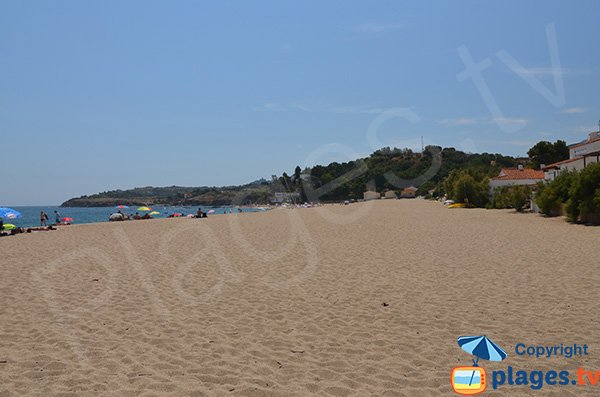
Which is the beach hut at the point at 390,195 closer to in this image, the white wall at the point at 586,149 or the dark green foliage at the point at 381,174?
the dark green foliage at the point at 381,174

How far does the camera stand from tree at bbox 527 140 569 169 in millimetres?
71806

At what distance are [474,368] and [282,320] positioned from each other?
2.69 meters

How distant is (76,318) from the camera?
6570mm

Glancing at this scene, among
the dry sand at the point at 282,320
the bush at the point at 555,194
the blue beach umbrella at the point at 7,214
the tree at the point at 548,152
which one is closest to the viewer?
the dry sand at the point at 282,320

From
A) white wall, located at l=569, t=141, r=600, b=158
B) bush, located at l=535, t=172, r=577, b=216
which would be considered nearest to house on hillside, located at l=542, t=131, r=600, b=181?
white wall, located at l=569, t=141, r=600, b=158

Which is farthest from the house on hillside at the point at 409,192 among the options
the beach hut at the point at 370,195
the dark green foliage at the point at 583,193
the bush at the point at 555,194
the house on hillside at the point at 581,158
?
the dark green foliage at the point at 583,193

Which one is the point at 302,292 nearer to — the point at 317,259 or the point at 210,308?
the point at 210,308

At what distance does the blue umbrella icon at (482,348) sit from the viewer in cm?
492

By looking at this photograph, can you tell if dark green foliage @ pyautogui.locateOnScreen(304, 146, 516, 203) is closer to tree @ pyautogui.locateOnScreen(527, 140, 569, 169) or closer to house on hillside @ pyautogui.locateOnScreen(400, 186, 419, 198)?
house on hillside @ pyautogui.locateOnScreen(400, 186, 419, 198)

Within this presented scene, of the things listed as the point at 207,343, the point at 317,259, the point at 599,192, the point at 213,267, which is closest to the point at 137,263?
the point at 213,267

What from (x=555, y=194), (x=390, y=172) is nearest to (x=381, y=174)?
(x=390, y=172)

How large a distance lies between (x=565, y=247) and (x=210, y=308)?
36.3ft

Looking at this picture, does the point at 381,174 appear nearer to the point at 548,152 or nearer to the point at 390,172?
the point at 390,172

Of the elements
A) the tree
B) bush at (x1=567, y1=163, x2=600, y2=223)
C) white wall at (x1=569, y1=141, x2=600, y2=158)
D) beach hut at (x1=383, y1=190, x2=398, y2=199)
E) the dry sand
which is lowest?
the dry sand
